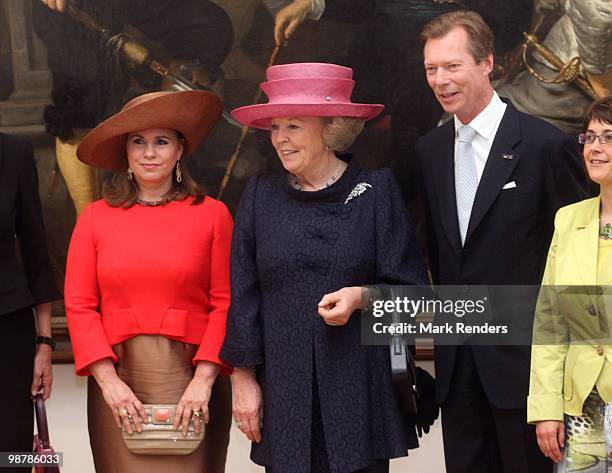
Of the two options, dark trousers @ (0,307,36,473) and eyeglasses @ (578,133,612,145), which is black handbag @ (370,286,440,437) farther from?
dark trousers @ (0,307,36,473)

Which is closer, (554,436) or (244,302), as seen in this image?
(554,436)

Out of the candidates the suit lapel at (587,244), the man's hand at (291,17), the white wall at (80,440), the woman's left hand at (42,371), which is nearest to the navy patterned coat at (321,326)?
the suit lapel at (587,244)

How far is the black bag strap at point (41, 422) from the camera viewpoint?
3393 millimetres

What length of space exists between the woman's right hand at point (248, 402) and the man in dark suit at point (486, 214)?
0.69m

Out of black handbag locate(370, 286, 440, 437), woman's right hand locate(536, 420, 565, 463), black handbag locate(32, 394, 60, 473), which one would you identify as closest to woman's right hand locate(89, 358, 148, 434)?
black handbag locate(32, 394, 60, 473)

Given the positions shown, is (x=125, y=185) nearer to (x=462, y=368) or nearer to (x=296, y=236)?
(x=296, y=236)

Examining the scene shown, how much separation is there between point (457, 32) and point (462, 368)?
1256mm

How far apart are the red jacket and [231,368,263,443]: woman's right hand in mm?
155

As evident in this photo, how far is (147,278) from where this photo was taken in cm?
337

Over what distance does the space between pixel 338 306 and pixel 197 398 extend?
0.72 meters

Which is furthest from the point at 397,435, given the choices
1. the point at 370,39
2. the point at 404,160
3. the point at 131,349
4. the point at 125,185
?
the point at 370,39

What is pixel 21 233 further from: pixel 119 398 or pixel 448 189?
pixel 448 189

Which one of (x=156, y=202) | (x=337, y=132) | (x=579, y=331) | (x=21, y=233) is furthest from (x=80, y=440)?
(x=579, y=331)

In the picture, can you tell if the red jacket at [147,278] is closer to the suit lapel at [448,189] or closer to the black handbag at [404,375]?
the black handbag at [404,375]
